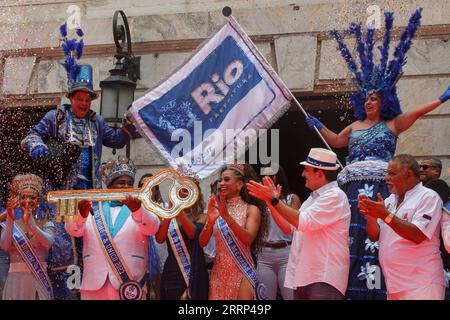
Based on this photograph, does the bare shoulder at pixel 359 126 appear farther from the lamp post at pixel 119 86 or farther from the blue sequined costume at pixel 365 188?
the lamp post at pixel 119 86

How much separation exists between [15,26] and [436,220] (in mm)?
6562

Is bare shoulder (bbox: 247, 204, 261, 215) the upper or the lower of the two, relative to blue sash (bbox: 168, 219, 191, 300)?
upper

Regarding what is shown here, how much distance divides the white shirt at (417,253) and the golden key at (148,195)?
1489mm

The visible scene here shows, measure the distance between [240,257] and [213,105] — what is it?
4.98ft

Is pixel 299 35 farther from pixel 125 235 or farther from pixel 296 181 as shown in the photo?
pixel 125 235

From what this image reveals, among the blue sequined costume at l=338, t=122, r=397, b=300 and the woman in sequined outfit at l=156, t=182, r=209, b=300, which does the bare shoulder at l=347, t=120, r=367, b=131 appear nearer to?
the blue sequined costume at l=338, t=122, r=397, b=300

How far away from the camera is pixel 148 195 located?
7.43 meters

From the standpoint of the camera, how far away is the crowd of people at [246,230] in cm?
706

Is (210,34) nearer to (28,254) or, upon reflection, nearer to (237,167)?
(237,167)

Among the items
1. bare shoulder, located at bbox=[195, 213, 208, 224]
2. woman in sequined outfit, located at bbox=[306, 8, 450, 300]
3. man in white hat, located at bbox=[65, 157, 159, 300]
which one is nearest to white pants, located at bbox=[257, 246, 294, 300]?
bare shoulder, located at bbox=[195, 213, 208, 224]

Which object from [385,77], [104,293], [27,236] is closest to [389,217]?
[385,77]

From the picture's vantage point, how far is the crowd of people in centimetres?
706

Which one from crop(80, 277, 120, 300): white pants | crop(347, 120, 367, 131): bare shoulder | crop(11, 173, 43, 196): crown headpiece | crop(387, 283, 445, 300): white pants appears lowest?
crop(387, 283, 445, 300): white pants

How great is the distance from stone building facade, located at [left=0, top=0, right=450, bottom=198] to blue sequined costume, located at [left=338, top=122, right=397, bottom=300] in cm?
215
